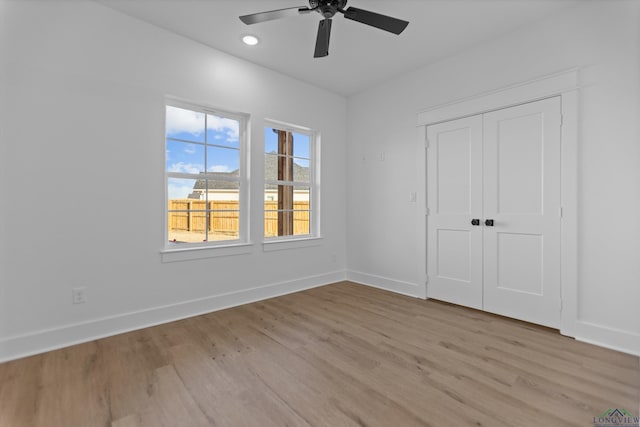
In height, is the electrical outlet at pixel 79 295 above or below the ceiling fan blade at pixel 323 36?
below

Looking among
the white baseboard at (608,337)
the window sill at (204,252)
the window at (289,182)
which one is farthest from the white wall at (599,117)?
the window sill at (204,252)

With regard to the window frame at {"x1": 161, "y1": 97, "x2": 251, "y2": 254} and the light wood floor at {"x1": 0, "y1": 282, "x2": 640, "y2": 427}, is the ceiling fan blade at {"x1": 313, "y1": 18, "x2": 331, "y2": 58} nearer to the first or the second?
the window frame at {"x1": 161, "y1": 97, "x2": 251, "y2": 254}

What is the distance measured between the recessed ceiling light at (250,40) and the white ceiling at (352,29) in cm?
6

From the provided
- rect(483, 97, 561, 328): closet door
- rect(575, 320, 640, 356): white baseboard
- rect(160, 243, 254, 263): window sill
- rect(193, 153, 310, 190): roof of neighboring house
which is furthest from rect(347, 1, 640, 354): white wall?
rect(160, 243, 254, 263): window sill

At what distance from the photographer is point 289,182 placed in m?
4.14

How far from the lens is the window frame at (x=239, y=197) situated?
3.03 meters

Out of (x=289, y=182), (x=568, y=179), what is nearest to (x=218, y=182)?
(x=289, y=182)

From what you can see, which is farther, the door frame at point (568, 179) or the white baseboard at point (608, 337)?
the door frame at point (568, 179)

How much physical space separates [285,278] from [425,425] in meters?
2.62

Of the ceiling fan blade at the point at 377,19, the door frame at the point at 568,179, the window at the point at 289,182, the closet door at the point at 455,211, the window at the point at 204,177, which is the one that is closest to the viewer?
the ceiling fan blade at the point at 377,19

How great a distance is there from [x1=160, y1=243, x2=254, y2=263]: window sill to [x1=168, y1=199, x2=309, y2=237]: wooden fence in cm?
21

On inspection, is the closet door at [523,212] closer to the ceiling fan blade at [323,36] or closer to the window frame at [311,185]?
the ceiling fan blade at [323,36]

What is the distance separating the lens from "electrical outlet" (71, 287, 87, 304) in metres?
2.48

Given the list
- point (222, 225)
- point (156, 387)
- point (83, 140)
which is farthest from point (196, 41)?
point (156, 387)
